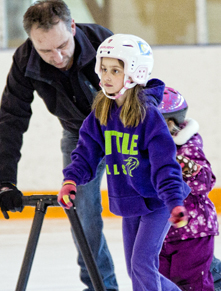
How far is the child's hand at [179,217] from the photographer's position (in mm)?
1512

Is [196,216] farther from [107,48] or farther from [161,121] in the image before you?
[107,48]

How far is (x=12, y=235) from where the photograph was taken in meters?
4.07

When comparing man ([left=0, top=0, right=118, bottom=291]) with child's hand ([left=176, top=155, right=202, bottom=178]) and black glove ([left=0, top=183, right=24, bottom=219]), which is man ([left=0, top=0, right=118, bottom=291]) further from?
child's hand ([left=176, top=155, right=202, bottom=178])

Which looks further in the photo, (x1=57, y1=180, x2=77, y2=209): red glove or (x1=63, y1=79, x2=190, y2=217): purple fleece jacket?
(x1=63, y1=79, x2=190, y2=217): purple fleece jacket

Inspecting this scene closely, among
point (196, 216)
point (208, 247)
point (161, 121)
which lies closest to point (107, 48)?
point (161, 121)

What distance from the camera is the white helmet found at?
1.80 metres

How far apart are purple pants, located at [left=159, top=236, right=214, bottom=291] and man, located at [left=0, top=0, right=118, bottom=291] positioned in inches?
13.3

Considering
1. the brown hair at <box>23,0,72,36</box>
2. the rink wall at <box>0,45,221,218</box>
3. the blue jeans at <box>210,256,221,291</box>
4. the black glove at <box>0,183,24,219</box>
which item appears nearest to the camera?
the black glove at <box>0,183,24,219</box>

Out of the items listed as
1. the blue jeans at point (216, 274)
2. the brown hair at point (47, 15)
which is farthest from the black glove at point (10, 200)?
the blue jeans at point (216, 274)

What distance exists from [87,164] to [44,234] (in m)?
2.38

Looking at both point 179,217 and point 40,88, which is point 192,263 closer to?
point 179,217

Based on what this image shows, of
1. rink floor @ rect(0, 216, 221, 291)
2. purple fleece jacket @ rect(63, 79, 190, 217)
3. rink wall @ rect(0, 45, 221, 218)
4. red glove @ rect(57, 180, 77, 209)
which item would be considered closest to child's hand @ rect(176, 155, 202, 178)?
purple fleece jacket @ rect(63, 79, 190, 217)

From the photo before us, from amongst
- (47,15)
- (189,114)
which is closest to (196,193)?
(47,15)

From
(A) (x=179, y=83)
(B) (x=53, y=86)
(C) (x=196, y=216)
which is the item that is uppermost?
(B) (x=53, y=86)
